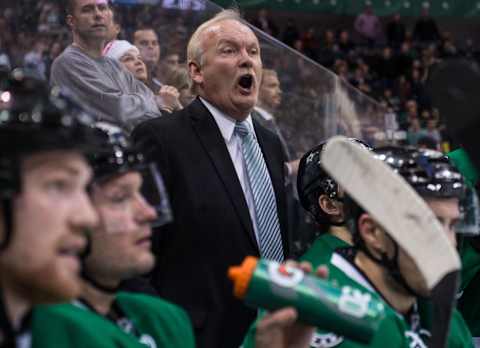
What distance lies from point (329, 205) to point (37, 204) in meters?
1.28

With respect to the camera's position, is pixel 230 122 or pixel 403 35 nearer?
pixel 230 122

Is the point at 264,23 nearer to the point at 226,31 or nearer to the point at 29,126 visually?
the point at 226,31

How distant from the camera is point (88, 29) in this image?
2768mm

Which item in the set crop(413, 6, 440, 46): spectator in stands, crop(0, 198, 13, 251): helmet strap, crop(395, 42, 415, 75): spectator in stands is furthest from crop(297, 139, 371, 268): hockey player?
crop(413, 6, 440, 46): spectator in stands

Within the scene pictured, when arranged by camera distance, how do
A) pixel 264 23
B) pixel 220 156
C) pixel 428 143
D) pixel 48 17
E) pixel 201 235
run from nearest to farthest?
pixel 201 235 → pixel 220 156 → pixel 48 17 → pixel 428 143 → pixel 264 23

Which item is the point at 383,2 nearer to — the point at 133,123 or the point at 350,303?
the point at 133,123

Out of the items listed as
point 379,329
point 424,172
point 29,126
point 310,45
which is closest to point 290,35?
point 310,45

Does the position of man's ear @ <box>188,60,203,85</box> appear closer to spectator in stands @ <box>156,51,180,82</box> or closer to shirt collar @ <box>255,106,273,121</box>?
spectator in stands @ <box>156,51,180,82</box>

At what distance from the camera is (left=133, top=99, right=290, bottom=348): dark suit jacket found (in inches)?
88.7

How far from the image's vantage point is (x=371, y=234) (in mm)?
1792

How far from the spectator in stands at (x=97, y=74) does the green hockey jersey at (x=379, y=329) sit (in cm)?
87

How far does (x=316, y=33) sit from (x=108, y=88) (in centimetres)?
1111

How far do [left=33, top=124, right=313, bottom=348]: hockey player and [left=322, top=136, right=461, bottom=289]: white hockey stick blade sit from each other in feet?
0.71

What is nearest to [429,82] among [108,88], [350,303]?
[350,303]
